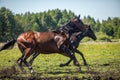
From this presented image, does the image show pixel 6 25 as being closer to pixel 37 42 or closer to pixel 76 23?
pixel 76 23

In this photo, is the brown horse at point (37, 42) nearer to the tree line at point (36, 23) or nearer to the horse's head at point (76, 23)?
the horse's head at point (76, 23)

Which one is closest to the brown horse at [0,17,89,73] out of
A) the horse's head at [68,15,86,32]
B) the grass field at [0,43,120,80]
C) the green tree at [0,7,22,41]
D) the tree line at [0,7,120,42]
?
the horse's head at [68,15,86,32]

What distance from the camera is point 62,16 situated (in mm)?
104125

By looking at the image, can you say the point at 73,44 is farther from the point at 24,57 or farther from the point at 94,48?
the point at 94,48

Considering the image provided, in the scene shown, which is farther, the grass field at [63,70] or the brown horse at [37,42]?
the brown horse at [37,42]

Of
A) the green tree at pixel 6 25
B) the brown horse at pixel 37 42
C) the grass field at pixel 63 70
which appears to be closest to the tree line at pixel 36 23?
the green tree at pixel 6 25

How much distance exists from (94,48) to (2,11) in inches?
1253

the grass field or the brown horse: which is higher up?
the brown horse

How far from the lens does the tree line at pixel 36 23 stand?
4820 cm

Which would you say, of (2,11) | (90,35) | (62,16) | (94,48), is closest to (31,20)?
(62,16)

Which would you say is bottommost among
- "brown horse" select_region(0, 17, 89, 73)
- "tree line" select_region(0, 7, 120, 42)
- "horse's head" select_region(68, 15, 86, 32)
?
"tree line" select_region(0, 7, 120, 42)

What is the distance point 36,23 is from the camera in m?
78.4

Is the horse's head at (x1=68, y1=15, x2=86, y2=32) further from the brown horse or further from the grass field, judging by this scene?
the grass field

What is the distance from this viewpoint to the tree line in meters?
48.2
